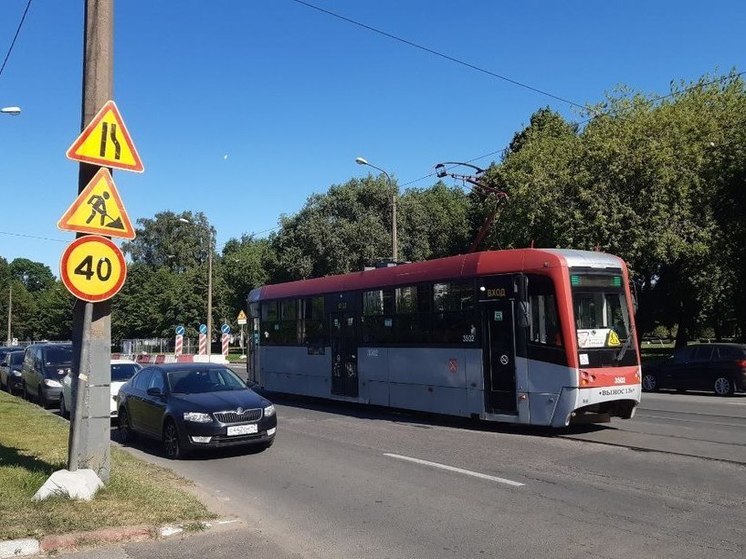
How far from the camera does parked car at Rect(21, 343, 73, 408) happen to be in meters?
18.7

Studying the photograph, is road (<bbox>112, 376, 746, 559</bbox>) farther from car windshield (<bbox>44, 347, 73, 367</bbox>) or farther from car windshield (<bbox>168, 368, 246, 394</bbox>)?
car windshield (<bbox>44, 347, 73, 367</bbox>)

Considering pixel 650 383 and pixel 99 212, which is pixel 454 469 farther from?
pixel 650 383

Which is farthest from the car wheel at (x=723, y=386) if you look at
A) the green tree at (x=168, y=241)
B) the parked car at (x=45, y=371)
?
the green tree at (x=168, y=241)

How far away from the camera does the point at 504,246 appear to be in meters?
31.0

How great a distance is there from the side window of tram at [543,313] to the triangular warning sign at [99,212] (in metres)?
7.13

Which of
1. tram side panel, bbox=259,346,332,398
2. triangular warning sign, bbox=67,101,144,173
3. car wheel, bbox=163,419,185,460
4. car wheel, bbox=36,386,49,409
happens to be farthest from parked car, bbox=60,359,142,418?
triangular warning sign, bbox=67,101,144,173

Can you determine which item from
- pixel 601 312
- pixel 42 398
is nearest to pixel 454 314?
pixel 601 312

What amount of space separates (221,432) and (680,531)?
260 inches

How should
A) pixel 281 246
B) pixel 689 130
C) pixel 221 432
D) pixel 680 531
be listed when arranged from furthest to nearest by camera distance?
1. pixel 281 246
2. pixel 689 130
3. pixel 221 432
4. pixel 680 531

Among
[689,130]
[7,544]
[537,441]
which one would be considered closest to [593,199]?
[689,130]

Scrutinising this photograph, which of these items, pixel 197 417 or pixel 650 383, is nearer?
pixel 197 417

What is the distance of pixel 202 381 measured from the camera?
11617 millimetres

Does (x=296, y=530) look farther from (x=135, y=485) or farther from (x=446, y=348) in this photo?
(x=446, y=348)

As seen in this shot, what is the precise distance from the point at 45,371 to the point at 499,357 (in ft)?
44.3
